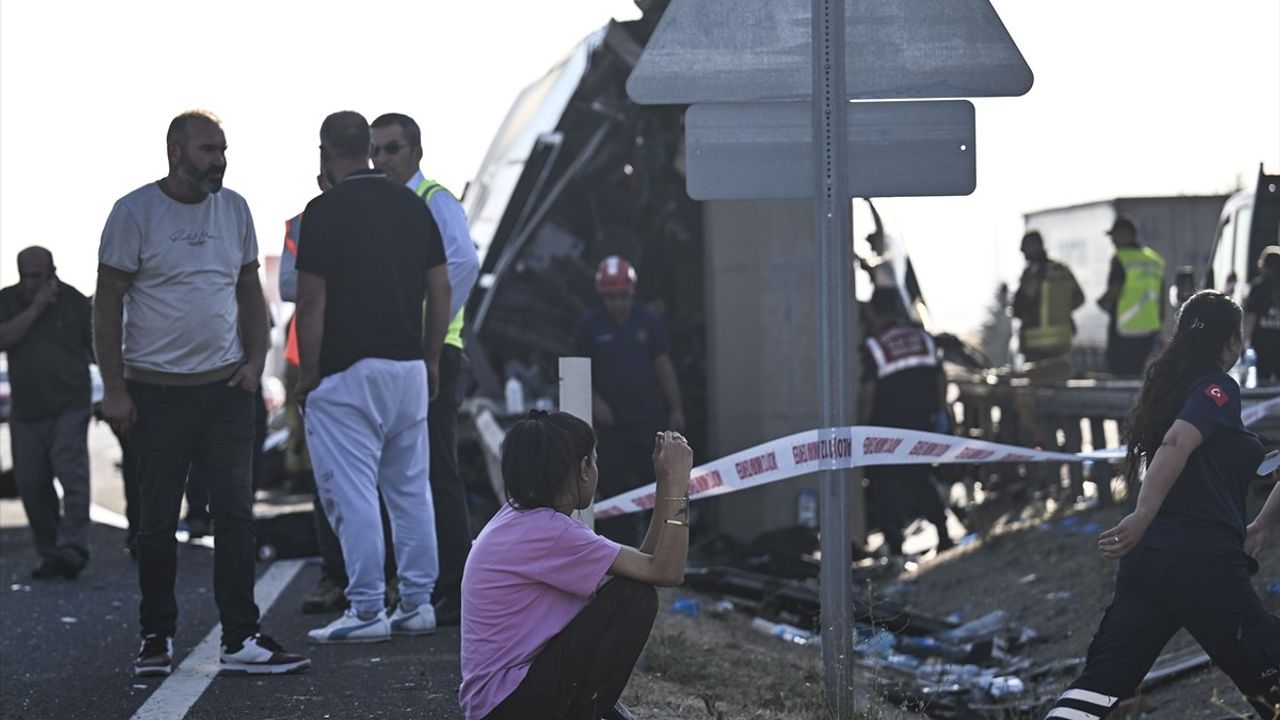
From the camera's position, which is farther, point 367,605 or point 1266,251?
point 1266,251

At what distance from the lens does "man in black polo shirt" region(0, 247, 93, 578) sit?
11.5m

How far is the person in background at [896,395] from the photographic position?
13.2m

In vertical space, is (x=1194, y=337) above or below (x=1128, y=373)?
above

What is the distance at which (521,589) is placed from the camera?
16.2ft

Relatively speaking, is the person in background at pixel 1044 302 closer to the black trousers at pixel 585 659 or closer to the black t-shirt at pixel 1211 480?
the black t-shirt at pixel 1211 480

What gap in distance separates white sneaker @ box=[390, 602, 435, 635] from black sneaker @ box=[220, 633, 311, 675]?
0.79 metres

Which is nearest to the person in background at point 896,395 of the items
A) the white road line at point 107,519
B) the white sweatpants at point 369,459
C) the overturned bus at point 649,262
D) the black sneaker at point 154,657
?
the overturned bus at point 649,262

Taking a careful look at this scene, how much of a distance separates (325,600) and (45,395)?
3.31 meters

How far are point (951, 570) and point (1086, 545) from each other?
3.96ft

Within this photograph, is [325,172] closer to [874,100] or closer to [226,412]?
[226,412]

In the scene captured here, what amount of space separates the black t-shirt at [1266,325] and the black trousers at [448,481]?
6.57m

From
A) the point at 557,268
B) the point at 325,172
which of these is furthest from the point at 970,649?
the point at 557,268

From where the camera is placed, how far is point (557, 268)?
53.3 feet

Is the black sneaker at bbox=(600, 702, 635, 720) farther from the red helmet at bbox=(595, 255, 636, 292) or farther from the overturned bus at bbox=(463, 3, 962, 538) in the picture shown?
the overturned bus at bbox=(463, 3, 962, 538)
